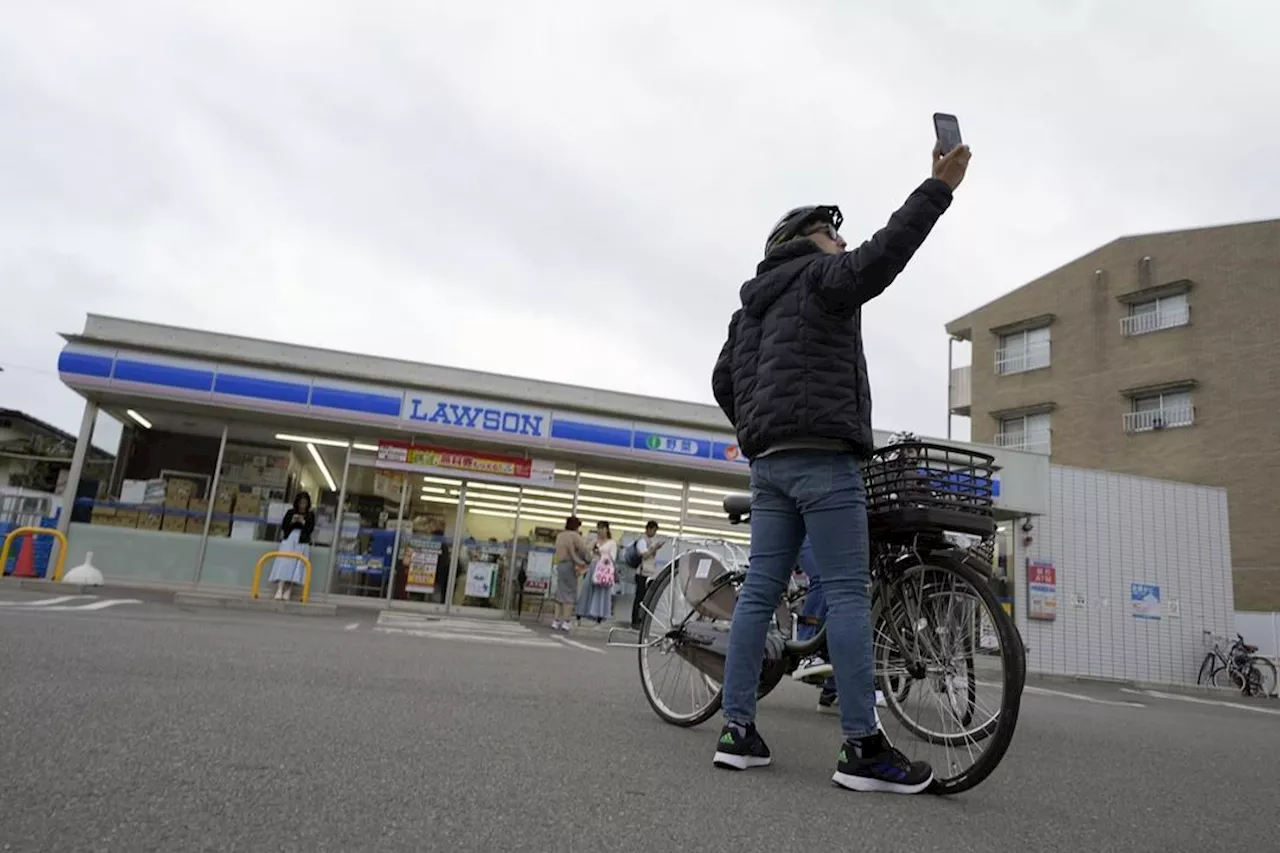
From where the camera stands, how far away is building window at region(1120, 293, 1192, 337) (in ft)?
79.9

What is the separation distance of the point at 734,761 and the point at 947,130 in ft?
6.47

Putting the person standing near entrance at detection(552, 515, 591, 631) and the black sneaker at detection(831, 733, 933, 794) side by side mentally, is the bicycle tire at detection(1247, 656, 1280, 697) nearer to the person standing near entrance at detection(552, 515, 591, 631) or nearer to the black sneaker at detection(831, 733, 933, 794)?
the person standing near entrance at detection(552, 515, 591, 631)

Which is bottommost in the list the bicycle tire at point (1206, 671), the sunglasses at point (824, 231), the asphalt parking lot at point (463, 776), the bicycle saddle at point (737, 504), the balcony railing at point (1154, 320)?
Result: the bicycle tire at point (1206, 671)

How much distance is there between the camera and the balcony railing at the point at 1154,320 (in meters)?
24.3

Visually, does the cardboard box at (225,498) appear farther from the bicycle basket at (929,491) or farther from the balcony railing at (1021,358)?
the balcony railing at (1021,358)

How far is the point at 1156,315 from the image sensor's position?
985 inches

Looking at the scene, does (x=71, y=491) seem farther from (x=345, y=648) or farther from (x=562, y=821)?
(x=562, y=821)

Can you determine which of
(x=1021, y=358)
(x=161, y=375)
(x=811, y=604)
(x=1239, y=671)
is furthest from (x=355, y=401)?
(x=1021, y=358)

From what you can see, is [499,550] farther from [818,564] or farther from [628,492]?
[818,564]

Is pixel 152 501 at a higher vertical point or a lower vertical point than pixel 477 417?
lower

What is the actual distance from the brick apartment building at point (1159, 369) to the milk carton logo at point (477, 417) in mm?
18394

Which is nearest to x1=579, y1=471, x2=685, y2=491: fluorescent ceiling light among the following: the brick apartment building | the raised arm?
the raised arm

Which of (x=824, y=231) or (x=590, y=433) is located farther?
(x=590, y=433)

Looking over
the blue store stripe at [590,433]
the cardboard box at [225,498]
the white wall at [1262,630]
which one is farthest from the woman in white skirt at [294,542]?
the white wall at [1262,630]
